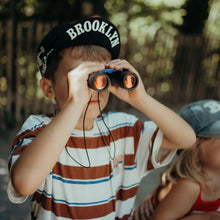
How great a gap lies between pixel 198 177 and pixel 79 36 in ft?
4.02

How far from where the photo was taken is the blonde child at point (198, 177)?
5.63 ft

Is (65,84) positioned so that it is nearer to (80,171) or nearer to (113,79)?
(113,79)

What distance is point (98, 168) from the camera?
60.8 inches

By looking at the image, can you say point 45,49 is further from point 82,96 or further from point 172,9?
point 172,9

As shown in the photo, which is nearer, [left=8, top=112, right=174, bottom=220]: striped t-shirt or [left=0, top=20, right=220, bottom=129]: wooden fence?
[left=8, top=112, right=174, bottom=220]: striped t-shirt

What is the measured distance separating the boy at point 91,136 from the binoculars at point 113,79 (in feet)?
0.13

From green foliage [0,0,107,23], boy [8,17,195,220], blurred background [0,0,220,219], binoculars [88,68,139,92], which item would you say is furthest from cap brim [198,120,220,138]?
green foliage [0,0,107,23]

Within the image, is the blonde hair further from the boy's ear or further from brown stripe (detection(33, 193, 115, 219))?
the boy's ear

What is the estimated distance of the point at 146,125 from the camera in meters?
1.72

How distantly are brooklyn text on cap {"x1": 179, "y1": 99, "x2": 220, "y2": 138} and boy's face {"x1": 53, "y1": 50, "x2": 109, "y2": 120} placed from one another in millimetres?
703

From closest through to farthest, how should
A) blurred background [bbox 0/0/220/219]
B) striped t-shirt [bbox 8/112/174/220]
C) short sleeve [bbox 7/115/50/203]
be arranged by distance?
short sleeve [bbox 7/115/50/203]
striped t-shirt [bbox 8/112/174/220]
blurred background [bbox 0/0/220/219]

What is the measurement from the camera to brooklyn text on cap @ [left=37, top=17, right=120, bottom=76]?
4.62 feet

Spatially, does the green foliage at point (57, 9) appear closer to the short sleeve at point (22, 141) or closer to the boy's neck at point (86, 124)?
the boy's neck at point (86, 124)

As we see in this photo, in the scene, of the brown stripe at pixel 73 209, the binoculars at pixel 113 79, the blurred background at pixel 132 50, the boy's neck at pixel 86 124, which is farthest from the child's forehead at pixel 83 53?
the blurred background at pixel 132 50
